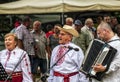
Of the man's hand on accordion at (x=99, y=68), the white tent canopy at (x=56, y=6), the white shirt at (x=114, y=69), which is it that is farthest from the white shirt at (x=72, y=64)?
the white tent canopy at (x=56, y=6)

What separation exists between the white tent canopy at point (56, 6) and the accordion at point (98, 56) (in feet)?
25.6

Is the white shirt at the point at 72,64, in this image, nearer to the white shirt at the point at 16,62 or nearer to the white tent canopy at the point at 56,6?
the white shirt at the point at 16,62

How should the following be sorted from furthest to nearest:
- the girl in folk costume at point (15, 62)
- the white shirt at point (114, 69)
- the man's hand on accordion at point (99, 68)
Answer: the girl in folk costume at point (15, 62), the white shirt at point (114, 69), the man's hand on accordion at point (99, 68)

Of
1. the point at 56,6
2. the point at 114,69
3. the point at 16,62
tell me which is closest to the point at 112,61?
the point at 114,69

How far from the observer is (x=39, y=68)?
14.8 meters

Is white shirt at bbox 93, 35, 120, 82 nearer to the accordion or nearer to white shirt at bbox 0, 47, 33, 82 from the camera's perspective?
the accordion

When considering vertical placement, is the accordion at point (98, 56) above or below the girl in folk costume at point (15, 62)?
above

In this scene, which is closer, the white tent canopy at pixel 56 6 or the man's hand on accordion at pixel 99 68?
the man's hand on accordion at pixel 99 68

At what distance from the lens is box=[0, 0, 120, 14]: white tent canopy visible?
15.3 meters

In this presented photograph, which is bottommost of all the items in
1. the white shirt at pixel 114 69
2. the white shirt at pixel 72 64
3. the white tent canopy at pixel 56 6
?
the white tent canopy at pixel 56 6

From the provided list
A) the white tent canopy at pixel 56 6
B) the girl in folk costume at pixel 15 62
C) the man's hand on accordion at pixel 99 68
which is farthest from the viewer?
the white tent canopy at pixel 56 6

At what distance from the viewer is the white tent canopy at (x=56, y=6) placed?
50.3 ft

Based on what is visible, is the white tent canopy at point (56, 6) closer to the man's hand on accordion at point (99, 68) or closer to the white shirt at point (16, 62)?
the white shirt at point (16, 62)

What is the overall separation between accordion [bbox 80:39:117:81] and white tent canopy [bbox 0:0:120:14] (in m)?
7.79
